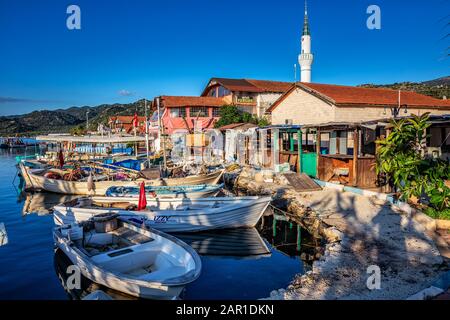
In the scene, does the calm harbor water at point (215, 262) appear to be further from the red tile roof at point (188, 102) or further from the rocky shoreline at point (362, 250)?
the red tile roof at point (188, 102)

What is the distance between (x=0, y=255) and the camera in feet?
37.9

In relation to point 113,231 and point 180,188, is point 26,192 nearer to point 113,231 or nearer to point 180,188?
point 180,188

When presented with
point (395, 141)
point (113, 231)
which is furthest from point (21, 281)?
point (395, 141)

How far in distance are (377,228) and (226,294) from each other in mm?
5453

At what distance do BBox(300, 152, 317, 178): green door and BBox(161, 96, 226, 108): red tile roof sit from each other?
2146cm

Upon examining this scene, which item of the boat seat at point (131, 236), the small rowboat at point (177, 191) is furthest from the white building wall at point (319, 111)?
the boat seat at point (131, 236)

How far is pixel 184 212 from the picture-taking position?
1241 centimetres

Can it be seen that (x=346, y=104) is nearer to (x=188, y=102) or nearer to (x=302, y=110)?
(x=302, y=110)

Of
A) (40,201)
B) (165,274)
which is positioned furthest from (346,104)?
(40,201)

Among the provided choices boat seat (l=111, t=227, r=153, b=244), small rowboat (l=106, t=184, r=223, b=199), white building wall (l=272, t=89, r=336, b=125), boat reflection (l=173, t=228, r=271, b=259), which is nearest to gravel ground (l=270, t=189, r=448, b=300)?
boat reflection (l=173, t=228, r=271, b=259)

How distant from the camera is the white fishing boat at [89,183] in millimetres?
19138

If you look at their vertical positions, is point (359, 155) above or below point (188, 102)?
below

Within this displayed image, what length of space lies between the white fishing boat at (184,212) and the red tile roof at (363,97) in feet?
39.2

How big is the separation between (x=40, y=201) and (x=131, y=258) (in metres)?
16.3
